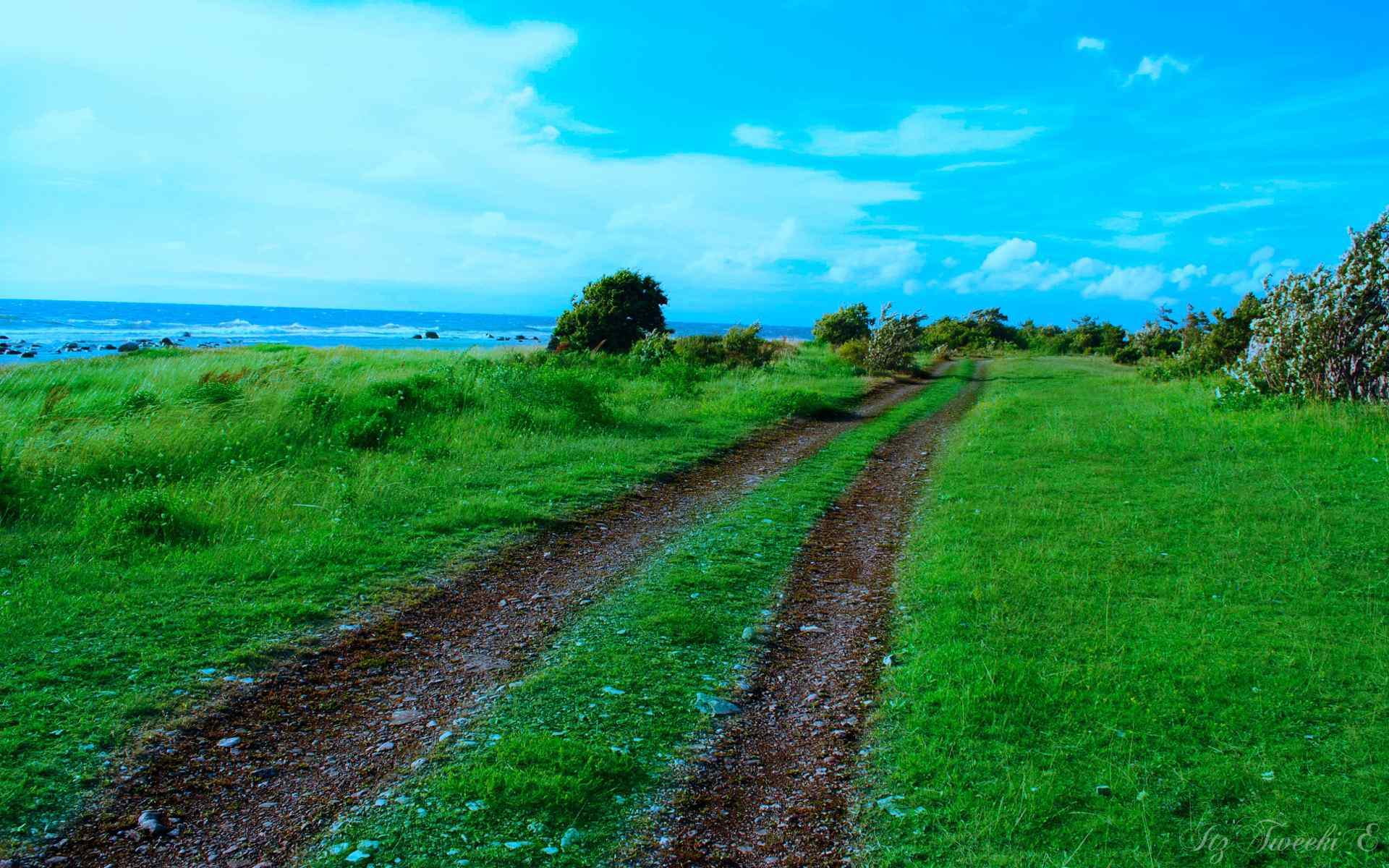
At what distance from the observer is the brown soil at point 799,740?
3346mm

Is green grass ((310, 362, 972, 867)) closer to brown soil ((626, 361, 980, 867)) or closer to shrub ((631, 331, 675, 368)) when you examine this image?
brown soil ((626, 361, 980, 867))

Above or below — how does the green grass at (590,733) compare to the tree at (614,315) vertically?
below

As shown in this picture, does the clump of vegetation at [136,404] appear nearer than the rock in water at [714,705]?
No

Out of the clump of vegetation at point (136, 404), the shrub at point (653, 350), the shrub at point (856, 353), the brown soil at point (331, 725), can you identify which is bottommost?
the brown soil at point (331, 725)

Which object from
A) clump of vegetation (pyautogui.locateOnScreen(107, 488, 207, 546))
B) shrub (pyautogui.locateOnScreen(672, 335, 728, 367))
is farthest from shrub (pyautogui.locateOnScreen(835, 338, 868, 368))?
clump of vegetation (pyautogui.locateOnScreen(107, 488, 207, 546))

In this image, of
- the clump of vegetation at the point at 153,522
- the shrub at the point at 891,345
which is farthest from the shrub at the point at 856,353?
the clump of vegetation at the point at 153,522

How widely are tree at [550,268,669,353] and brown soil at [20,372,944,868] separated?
25.0m

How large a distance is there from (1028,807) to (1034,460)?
30.8 feet

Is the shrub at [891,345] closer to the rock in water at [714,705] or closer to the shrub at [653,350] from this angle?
the shrub at [653,350]

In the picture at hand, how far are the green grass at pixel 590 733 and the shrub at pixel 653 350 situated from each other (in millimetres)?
17957

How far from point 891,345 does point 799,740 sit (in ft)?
91.6

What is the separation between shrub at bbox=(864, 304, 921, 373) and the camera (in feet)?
101

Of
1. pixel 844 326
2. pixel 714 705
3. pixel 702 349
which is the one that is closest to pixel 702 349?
pixel 702 349

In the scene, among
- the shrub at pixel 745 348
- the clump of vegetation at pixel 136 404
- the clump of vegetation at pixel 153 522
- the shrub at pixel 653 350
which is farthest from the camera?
the shrub at pixel 745 348
